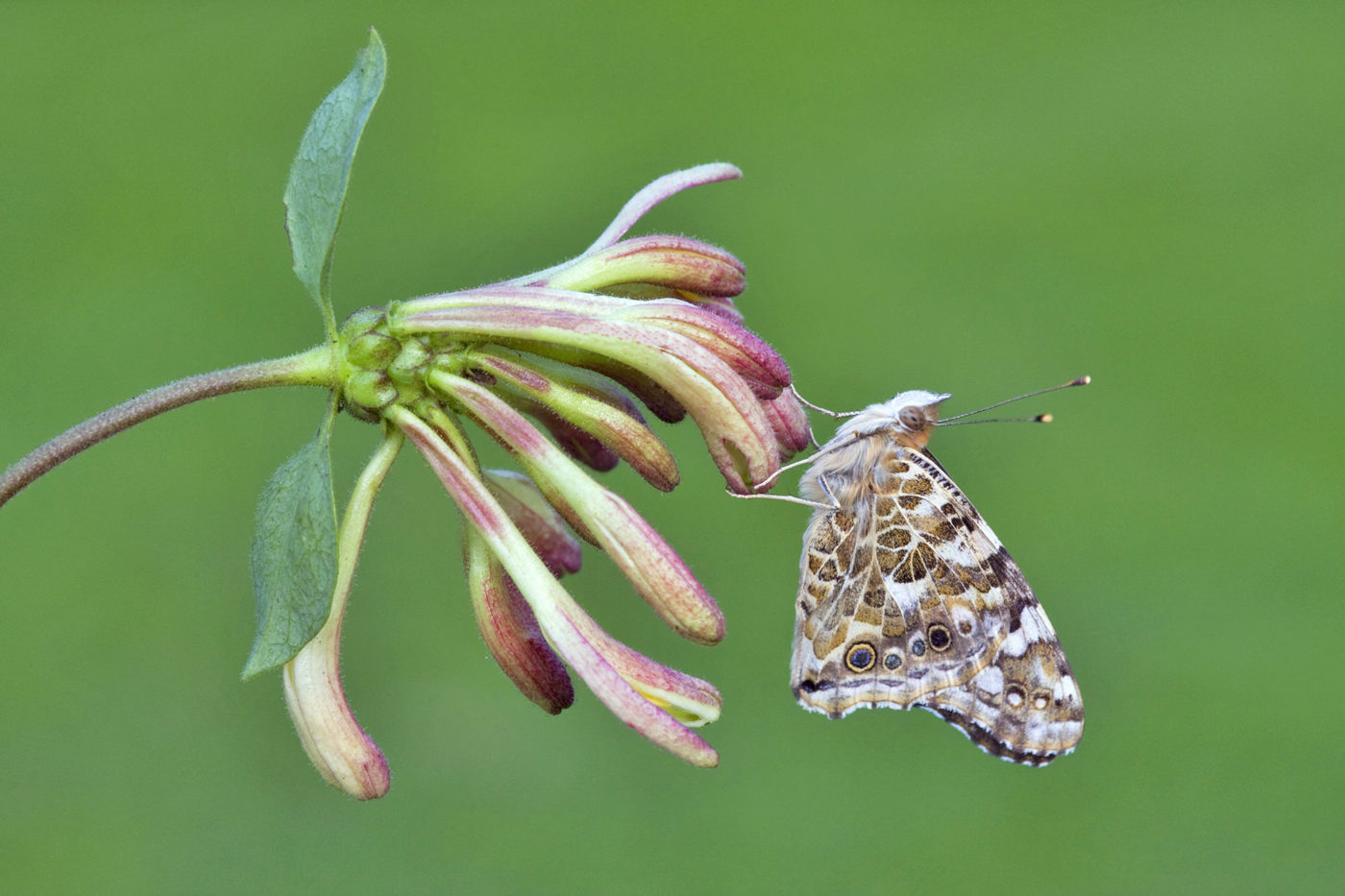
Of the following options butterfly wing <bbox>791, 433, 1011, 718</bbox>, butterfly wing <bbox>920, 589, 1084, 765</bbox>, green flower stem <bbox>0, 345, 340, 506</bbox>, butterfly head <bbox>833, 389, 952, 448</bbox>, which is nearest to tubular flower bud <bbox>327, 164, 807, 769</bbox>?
green flower stem <bbox>0, 345, 340, 506</bbox>

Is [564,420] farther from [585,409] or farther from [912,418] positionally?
[912,418]

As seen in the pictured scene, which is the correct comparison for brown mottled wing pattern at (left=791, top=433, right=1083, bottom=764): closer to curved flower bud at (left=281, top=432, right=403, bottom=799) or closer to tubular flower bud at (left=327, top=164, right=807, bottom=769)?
tubular flower bud at (left=327, top=164, right=807, bottom=769)

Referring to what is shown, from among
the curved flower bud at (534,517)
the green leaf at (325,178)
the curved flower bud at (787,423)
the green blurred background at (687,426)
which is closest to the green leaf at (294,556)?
the green leaf at (325,178)

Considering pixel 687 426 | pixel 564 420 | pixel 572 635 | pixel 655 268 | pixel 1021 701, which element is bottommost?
pixel 572 635

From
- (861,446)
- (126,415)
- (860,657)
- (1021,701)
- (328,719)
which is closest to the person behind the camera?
(126,415)

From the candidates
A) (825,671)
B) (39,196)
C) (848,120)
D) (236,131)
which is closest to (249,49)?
(236,131)

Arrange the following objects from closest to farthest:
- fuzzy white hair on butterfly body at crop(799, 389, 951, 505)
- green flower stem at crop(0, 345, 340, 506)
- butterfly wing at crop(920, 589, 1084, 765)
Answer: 1. green flower stem at crop(0, 345, 340, 506)
2. butterfly wing at crop(920, 589, 1084, 765)
3. fuzzy white hair on butterfly body at crop(799, 389, 951, 505)

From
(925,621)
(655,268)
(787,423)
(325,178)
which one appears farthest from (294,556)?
(925,621)
